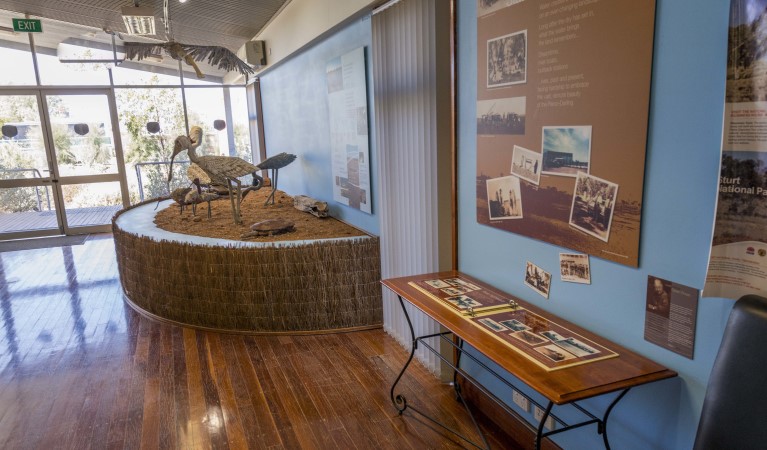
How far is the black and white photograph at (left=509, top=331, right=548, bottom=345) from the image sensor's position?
69.6 inches

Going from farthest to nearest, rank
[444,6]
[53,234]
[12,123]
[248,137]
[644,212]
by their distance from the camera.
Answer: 1. [248,137]
2. [53,234]
3. [12,123]
4. [444,6]
5. [644,212]

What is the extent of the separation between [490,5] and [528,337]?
1509mm

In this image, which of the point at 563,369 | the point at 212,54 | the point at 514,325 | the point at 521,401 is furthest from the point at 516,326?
the point at 212,54

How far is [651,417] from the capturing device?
5.50 feet

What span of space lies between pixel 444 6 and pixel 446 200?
41.8 inches

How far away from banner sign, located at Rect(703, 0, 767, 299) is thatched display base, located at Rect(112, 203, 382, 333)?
8.26 feet

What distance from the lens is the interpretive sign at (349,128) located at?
149 inches

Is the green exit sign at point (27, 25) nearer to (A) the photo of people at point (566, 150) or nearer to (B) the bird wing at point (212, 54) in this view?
(B) the bird wing at point (212, 54)

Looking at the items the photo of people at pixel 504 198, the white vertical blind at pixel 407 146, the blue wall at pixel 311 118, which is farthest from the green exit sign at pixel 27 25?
the photo of people at pixel 504 198

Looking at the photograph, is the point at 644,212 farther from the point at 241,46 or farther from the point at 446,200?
the point at 241,46

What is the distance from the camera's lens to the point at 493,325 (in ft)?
6.34

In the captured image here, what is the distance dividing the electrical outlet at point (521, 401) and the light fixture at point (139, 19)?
4.34 metres

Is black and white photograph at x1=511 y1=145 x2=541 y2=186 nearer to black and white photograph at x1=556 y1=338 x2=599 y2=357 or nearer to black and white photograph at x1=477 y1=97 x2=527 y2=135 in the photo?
black and white photograph at x1=477 y1=97 x2=527 y2=135

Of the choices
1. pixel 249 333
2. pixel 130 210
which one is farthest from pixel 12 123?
pixel 249 333
